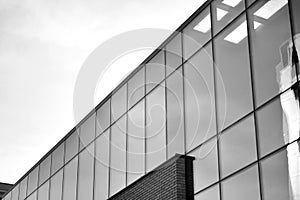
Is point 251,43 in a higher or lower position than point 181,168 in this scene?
higher

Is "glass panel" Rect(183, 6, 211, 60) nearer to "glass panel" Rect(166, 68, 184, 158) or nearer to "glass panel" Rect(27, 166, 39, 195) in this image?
"glass panel" Rect(166, 68, 184, 158)

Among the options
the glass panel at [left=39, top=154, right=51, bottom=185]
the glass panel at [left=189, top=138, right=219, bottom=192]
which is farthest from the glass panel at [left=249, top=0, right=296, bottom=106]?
the glass panel at [left=39, top=154, right=51, bottom=185]

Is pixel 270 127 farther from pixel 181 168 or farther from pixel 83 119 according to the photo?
pixel 83 119

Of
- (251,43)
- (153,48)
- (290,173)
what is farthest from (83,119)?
(290,173)

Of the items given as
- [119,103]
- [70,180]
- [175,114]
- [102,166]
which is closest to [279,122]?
[175,114]

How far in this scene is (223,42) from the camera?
20.2 meters

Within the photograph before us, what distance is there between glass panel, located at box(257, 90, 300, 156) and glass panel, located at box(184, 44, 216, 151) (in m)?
2.46

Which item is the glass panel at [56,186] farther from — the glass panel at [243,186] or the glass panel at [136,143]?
the glass panel at [243,186]

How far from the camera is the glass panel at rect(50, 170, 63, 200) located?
31.5m

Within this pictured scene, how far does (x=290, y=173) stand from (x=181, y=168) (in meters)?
5.20

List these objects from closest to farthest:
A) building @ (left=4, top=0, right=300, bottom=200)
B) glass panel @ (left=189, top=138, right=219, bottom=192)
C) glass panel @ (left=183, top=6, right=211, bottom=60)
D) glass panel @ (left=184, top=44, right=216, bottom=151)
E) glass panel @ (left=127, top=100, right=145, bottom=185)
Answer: building @ (left=4, top=0, right=300, bottom=200), glass panel @ (left=189, top=138, right=219, bottom=192), glass panel @ (left=184, top=44, right=216, bottom=151), glass panel @ (left=183, top=6, right=211, bottom=60), glass panel @ (left=127, top=100, right=145, bottom=185)

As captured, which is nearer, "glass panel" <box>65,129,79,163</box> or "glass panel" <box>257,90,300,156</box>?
"glass panel" <box>257,90,300,156</box>

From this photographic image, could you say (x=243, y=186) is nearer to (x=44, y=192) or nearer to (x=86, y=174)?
(x=86, y=174)

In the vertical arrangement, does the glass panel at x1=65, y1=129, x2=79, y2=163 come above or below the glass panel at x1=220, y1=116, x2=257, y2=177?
above
